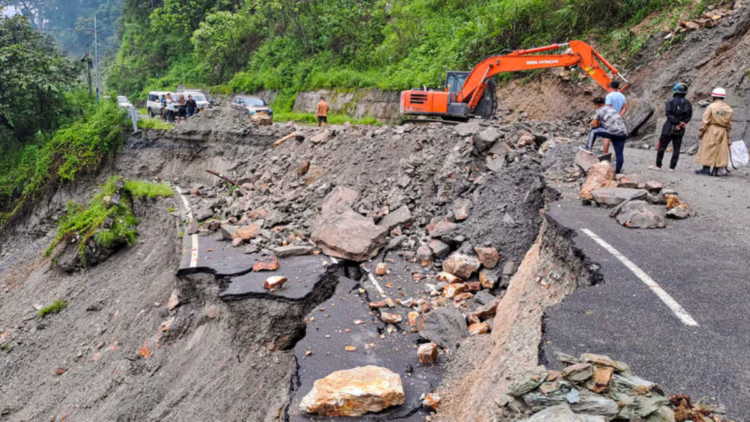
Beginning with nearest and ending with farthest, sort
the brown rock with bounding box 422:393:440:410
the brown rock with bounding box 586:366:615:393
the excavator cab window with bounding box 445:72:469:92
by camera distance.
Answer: the brown rock with bounding box 586:366:615:393 < the brown rock with bounding box 422:393:440:410 < the excavator cab window with bounding box 445:72:469:92

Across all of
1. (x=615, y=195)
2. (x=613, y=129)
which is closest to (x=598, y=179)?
(x=615, y=195)

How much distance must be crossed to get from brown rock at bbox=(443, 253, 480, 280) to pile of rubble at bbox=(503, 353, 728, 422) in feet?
13.1

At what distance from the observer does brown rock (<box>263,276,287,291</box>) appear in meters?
7.06

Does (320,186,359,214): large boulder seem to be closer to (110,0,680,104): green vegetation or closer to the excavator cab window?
the excavator cab window

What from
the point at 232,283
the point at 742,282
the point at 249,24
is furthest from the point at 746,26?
the point at 249,24

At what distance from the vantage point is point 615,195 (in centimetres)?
666

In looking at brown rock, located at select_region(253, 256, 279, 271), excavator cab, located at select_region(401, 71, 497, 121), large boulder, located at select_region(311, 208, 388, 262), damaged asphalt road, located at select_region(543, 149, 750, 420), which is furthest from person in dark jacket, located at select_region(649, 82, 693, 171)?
brown rock, located at select_region(253, 256, 279, 271)

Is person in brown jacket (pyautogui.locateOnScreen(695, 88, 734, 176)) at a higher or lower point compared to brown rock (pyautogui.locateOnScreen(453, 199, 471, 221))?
higher

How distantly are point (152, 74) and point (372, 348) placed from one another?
45.2m

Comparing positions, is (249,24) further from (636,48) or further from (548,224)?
(548,224)

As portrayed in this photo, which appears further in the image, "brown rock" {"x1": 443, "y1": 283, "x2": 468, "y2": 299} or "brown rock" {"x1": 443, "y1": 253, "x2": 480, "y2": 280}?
"brown rock" {"x1": 443, "y1": 253, "x2": 480, "y2": 280}

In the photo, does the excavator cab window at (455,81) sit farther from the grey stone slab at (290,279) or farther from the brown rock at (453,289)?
the brown rock at (453,289)

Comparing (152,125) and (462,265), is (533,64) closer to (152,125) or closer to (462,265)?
(462,265)

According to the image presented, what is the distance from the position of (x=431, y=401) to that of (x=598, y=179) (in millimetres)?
4697
